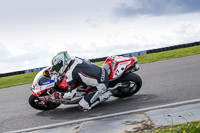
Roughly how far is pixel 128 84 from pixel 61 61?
1.85 metres

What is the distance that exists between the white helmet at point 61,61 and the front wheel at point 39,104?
112cm

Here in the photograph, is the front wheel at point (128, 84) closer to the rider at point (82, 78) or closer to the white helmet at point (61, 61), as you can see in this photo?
the rider at point (82, 78)

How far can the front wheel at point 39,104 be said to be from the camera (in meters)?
6.85

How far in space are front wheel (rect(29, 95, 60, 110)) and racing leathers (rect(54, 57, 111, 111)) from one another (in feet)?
3.13

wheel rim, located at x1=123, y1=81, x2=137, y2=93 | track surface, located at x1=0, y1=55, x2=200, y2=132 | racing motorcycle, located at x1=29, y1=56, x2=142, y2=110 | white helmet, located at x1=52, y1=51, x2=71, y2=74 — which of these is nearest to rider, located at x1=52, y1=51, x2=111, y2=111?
white helmet, located at x1=52, y1=51, x2=71, y2=74

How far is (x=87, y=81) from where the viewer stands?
625 cm

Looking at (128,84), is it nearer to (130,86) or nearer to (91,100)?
(130,86)

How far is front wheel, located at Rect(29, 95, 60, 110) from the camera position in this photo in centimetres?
685

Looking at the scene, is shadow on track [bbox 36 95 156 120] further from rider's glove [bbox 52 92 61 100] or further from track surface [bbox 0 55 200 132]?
rider's glove [bbox 52 92 61 100]

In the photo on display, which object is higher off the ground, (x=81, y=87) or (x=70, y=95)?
(x=81, y=87)

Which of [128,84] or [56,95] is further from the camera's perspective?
[128,84]

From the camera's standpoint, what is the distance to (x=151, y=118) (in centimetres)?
462

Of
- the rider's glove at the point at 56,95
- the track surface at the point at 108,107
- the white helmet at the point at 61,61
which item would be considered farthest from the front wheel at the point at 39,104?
the white helmet at the point at 61,61

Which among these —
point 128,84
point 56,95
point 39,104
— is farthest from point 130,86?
point 39,104
